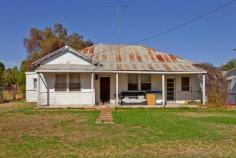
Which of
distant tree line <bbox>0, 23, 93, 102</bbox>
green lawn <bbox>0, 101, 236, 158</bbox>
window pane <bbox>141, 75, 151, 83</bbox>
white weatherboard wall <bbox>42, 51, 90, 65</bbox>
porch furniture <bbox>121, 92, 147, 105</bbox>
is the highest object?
distant tree line <bbox>0, 23, 93, 102</bbox>

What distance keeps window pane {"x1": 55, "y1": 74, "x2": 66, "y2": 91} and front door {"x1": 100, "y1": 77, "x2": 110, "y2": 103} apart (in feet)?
9.78

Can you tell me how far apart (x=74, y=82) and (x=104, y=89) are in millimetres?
2550

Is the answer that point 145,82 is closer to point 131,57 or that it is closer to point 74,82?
point 131,57

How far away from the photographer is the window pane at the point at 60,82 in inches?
1011

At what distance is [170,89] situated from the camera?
27.7 meters

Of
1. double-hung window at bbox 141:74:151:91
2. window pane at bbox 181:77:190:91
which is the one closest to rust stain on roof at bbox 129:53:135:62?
double-hung window at bbox 141:74:151:91

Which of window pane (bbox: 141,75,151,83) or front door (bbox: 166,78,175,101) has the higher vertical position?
window pane (bbox: 141,75,151,83)

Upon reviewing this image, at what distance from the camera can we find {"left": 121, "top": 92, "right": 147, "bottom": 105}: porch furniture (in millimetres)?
25625

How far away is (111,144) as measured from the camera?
996 cm

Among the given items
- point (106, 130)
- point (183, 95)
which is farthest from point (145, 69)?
point (106, 130)

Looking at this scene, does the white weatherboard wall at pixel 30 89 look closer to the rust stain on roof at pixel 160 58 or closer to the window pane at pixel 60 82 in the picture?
the window pane at pixel 60 82

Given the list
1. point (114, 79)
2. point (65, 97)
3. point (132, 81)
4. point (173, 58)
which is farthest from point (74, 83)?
point (173, 58)

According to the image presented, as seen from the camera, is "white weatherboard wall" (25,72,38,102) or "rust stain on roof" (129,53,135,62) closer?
"rust stain on roof" (129,53,135,62)

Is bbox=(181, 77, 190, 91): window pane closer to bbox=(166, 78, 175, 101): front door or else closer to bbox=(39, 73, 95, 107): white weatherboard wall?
bbox=(166, 78, 175, 101): front door
